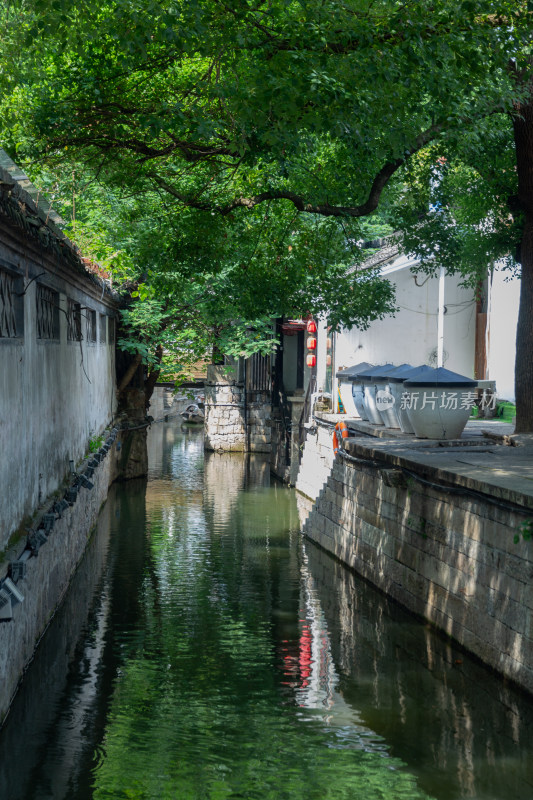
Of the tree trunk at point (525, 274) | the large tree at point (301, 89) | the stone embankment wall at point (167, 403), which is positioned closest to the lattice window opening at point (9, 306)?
the large tree at point (301, 89)

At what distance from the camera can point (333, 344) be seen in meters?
26.6

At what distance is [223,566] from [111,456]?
8885mm

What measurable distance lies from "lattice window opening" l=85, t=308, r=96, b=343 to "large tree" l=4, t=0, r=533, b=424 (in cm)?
399

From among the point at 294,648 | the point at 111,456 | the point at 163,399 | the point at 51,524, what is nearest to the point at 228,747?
the point at 294,648

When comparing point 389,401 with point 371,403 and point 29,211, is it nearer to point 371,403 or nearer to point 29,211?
point 371,403

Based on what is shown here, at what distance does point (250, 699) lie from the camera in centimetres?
923

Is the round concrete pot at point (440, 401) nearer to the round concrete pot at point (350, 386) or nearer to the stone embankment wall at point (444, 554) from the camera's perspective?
the stone embankment wall at point (444, 554)

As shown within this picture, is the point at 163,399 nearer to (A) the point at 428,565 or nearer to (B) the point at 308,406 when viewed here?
(B) the point at 308,406

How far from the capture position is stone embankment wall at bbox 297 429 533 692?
29.9 feet

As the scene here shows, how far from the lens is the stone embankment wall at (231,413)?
114ft

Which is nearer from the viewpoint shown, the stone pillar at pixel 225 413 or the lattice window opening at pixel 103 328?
the lattice window opening at pixel 103 328

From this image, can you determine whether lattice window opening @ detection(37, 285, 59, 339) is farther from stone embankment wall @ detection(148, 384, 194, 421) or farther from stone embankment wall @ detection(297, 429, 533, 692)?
stone embankment wall @ detection(148, 384, 194, 421)

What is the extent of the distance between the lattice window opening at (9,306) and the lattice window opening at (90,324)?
26.3ft

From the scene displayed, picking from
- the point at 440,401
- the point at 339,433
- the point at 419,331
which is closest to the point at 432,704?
the point at 440,401
